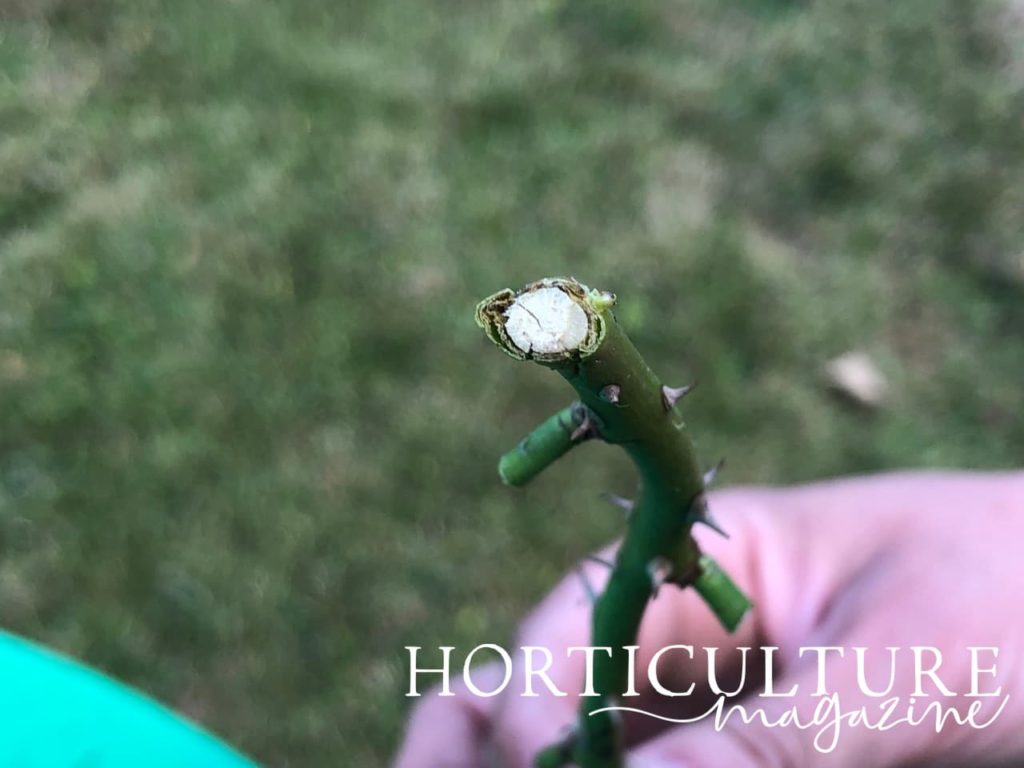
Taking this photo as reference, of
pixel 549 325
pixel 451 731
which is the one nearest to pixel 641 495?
pixel 549 325

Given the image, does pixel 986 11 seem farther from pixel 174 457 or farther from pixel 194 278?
pixel 174 457

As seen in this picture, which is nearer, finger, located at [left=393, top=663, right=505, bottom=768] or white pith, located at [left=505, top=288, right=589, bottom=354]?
white pith, located at [left=505, top=288, right=589, bottom=354]

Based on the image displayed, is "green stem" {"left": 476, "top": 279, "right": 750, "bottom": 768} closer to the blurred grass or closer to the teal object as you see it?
the teal object

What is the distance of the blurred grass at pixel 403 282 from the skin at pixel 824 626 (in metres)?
0.39

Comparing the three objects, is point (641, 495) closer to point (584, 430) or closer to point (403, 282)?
point (584, 430)

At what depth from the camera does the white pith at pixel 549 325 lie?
0.39m

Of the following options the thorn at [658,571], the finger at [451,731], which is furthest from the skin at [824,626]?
the thorn at [658,571]

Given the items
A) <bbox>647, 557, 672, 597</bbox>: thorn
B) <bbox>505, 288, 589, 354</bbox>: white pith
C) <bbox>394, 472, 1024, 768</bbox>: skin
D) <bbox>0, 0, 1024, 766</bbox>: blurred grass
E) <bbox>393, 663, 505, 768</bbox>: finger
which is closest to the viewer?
<bbox>505, 288, 589, 354</bbox>: white pith

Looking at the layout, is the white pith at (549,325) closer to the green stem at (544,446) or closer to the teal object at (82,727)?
the green stem at (544,446)

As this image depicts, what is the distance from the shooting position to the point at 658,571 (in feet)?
1.84

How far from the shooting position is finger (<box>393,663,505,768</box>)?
1.04 m

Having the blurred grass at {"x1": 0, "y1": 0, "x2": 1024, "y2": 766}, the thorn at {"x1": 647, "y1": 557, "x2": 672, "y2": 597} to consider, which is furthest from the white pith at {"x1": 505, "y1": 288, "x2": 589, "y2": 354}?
the blurred grass at {"x1": 0, "y1": 0, "x2": 1024, "y2": 766}

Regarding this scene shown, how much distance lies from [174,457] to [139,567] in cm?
17

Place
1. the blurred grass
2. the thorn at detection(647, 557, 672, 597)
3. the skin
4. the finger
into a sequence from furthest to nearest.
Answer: the blurred grass → the finger → the skin → the thorn at detection(647, 557, 672, 597)
